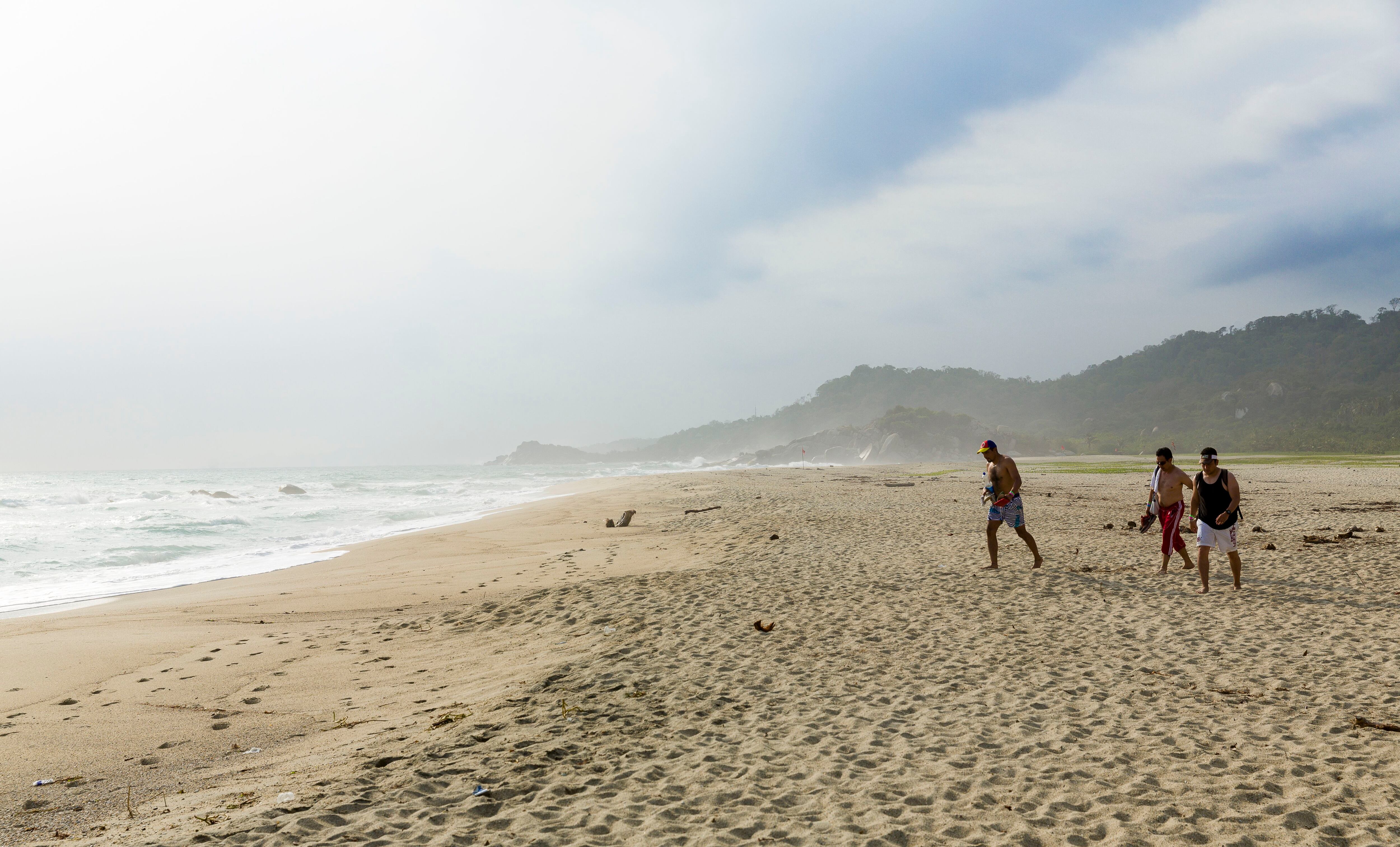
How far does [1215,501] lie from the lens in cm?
941

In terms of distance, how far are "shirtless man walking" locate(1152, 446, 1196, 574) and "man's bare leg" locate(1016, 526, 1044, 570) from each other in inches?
71.4

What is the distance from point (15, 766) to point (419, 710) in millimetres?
2699

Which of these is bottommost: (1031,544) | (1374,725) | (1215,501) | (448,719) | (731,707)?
(1374,725)

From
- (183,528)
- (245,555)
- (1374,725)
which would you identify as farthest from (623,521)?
(1374,725)

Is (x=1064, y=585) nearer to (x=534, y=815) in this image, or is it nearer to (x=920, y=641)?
(x=920, y=641)

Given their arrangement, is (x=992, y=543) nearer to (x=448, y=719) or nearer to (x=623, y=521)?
(x=448, y=719)

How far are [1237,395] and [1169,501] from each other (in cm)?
12269

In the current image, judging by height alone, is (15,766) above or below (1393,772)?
above

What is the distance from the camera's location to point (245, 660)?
7598 millimetres

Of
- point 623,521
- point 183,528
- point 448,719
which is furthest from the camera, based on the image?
point 183,528

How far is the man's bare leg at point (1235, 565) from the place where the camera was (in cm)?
946

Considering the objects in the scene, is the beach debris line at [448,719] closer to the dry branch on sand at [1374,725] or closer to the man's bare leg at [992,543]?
the dry branch on sand at [1374,725]

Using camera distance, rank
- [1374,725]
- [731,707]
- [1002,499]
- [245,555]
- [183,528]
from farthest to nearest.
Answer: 1. [183,528]
2. [245,555]
3. [1002,499]
4. [731,707]
5. [1374,725]

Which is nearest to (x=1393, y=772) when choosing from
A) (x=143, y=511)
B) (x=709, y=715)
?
(x=709, y=715)
